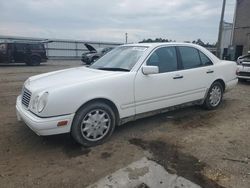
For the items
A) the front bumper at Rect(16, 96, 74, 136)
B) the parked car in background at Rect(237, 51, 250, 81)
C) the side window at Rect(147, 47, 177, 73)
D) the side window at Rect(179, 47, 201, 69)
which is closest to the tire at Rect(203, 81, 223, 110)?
the side window at Rect(179, 47, 201, 69)

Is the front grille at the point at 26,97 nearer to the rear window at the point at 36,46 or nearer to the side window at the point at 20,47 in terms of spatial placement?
the side window at the point at 20,47

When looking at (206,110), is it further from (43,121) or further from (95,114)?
(43,121)

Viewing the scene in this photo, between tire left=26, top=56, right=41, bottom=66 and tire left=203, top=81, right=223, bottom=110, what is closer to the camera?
tire left=203, top=81, right=223, bottom=110

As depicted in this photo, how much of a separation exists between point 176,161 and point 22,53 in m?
17.3

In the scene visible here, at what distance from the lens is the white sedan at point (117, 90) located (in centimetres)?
380

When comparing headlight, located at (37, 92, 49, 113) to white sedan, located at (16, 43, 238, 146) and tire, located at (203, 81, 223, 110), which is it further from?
tire, located at (203, 81, 223, 110)

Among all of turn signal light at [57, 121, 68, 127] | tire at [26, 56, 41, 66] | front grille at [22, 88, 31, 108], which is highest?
front grille at [22, 88, 31, 108]

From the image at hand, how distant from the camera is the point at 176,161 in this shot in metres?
3.67

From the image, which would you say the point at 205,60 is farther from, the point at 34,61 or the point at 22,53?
the point at 34,61

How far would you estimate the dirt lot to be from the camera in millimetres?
3279

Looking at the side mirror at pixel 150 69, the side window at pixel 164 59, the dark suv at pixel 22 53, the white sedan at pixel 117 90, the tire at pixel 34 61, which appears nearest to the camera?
the white sedan at pixel 117 90

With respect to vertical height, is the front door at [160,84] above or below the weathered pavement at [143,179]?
above

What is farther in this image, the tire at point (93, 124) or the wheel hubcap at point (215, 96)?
the wheel hubcap at point (215, 96)

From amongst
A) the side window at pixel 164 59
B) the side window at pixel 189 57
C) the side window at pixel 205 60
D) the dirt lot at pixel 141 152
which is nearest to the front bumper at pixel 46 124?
the dirt lot at pixel 141 152
